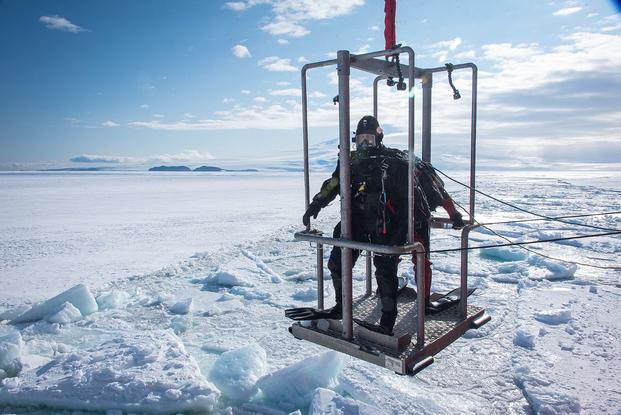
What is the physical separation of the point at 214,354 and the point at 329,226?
717 cm

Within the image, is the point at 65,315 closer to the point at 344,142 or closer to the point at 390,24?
the point at 344,142

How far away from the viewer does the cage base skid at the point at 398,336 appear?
224 cm

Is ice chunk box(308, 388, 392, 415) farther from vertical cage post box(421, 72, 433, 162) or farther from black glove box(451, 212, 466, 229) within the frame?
vertical cage post box(421, 72, 433, 162)

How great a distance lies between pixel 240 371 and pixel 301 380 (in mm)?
455

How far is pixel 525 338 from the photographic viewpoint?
3.71 m

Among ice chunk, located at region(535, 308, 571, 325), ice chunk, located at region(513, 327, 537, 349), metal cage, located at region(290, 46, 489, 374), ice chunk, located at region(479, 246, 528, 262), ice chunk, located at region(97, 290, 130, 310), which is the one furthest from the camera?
ice chunk, located at region(479, 246, 528, 262)

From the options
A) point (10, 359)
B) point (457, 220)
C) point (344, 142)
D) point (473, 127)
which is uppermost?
point (473, 127)

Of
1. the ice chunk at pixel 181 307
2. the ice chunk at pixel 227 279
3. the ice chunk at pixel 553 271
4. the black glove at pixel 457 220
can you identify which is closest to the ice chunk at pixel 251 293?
the ice chunk at pixel 227 279

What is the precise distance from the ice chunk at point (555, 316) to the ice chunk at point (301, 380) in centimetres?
237

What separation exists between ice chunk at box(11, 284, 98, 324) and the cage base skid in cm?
291

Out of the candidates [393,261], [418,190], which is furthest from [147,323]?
[418,190]

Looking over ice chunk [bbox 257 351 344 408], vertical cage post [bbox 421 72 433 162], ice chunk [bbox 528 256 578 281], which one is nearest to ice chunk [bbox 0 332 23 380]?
ice chunk [bbox 257 351 344 408]

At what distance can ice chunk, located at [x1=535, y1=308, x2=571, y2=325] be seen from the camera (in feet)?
13.7

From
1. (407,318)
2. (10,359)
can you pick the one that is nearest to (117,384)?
(10,359)
